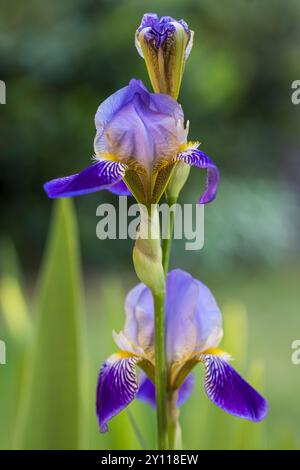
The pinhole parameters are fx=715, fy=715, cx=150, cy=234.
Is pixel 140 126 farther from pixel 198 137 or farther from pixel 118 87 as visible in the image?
pixel 198 137

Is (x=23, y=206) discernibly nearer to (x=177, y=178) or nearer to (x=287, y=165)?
(x=287, y=165)

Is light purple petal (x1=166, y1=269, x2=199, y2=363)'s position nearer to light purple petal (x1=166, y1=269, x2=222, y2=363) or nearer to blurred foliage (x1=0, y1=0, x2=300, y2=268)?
light purple petal (x1=166, y1=269, x2=222, y2=363)

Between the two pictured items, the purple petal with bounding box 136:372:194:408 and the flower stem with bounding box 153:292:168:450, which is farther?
the purple petal with bounding box 136:372:194:408

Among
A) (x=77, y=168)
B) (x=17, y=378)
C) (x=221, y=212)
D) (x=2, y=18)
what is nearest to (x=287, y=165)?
(x=221, y=212)

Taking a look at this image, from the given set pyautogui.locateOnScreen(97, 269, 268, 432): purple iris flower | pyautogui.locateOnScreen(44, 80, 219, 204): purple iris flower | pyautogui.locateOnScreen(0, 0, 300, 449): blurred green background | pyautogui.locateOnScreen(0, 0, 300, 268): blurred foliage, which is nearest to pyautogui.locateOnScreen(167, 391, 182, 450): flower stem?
pyautogui.locateOnScreen(97, 269, 268, 432): purple iris flower

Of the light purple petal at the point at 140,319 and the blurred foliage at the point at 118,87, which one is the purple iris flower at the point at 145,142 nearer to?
the light purple petal at the point at 140,319

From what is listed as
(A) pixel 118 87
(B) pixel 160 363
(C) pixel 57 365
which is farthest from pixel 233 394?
(A) pixel 118 87
